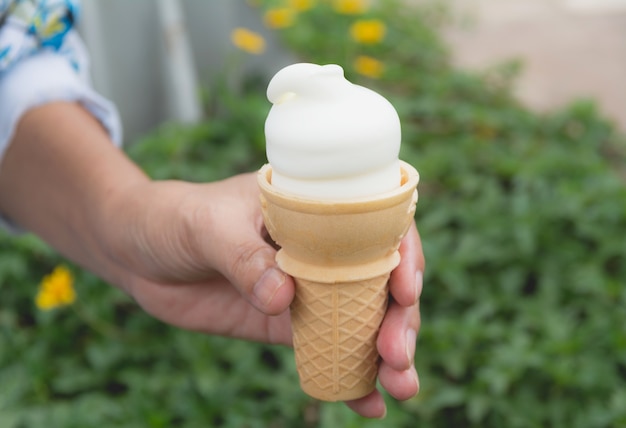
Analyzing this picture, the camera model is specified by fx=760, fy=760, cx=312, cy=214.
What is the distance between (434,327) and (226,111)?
1.77m

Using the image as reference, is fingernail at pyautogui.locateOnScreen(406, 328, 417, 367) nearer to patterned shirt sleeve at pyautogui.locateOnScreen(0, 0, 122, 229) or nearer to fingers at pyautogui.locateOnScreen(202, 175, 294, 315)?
fingers at pyautogui.locateOnScreen(202, 175, 294, 315)

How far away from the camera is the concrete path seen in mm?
4559

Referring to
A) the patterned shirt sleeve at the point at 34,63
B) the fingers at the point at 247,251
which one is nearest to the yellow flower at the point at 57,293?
the patterned shirt sleeve at the point at 34,63

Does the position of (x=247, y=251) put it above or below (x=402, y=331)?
above

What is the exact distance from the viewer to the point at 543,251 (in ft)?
9.41

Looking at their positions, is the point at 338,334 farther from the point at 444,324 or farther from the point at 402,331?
the point at 444,324

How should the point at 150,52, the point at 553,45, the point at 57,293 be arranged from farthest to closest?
the point at 553,45 < the point at 150,52 < the point at 57,293

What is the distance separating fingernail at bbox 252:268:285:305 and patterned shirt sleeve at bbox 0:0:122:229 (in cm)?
97

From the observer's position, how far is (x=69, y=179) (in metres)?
1.98

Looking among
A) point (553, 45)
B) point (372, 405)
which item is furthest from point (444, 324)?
point (553, 45)

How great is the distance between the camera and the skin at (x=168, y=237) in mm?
1447

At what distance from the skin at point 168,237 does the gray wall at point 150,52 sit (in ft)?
4.33

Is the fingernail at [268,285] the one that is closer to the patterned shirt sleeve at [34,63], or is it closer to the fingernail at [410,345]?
the fingernail at [410,345]

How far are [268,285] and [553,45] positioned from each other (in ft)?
15.1
